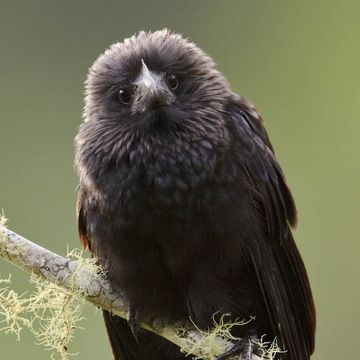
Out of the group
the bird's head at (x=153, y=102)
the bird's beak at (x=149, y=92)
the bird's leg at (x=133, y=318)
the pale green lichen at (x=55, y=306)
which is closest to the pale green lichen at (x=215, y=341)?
the bird's leg at (x=133, y=318)

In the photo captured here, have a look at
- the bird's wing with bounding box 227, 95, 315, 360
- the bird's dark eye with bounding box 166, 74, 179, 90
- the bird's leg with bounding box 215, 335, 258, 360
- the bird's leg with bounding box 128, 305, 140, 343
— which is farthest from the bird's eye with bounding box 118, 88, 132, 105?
the bird's leg with bounding box 215, 335, 258, 360

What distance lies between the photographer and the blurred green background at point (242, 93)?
6.86 m

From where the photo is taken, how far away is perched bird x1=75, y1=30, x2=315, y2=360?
430 centimetres

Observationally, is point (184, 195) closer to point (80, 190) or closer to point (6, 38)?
point (80, 190)

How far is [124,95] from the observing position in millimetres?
4484

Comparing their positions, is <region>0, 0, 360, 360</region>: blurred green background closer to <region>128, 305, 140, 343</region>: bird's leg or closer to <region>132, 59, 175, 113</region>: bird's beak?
<region>128, 305, 140, 343</region>: bird's leg

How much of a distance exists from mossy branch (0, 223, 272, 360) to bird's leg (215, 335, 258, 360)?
19 mm

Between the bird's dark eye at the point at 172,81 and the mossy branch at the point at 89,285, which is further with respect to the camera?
the bird's dark eye at the point at 172,81

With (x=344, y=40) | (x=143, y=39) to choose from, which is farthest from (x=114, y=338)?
(x=344, y=40)

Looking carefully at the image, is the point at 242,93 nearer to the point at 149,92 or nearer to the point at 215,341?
the point at 149,92

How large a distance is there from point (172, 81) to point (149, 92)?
6.2 inches

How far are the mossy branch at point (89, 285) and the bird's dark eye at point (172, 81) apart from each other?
2.21 feet

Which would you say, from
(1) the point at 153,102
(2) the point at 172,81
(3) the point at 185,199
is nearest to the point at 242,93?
(2) the point at 172,81

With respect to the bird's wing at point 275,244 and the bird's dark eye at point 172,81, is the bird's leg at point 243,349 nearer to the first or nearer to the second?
the bird's wing at point 275,244
